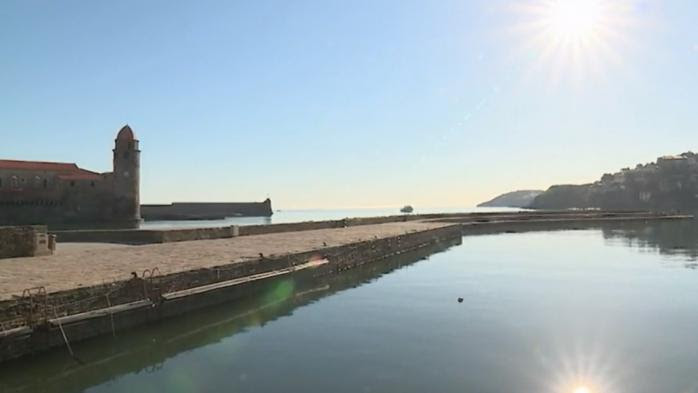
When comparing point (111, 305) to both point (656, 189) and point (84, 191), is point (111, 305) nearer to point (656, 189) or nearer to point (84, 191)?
point (84, 191)

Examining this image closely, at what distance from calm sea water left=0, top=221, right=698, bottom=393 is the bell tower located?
56.2 metres

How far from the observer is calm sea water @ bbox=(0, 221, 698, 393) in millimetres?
8430

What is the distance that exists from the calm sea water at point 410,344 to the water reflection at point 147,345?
0.03 m

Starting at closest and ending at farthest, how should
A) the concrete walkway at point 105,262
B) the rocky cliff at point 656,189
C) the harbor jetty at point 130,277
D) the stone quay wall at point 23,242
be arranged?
the harbor jetty at point 130,277 < the concrete walkway at point 105,262 < the stone quay wall at point 23,242 < the rocky cliff at point 656,189

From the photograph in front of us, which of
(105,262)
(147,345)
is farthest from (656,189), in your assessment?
(147,345)

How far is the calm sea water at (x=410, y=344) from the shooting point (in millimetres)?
8430

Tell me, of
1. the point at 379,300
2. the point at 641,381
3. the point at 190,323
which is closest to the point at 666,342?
the point at 641,381

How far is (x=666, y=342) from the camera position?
1073 cm

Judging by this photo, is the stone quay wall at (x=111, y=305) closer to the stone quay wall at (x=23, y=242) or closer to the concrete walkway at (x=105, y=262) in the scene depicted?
the concrete walkway at (x=105, y=262)

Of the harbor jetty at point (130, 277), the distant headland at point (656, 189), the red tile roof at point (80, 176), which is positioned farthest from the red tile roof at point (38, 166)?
the distant headland at point (656, 189)

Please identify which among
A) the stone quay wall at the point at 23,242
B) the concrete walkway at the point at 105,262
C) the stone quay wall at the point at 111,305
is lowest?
the stone quay wall at the point at 111,305

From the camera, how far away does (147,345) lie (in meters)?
10.4

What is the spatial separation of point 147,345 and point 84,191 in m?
65.4

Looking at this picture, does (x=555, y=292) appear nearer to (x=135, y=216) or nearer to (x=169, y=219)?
(x=135, y=216)
